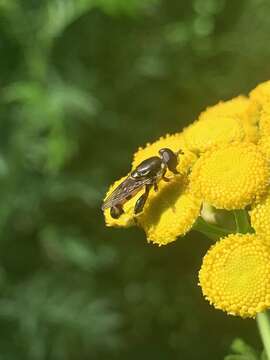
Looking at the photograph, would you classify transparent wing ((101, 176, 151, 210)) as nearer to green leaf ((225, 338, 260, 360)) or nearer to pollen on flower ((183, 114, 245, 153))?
pollen on flower ((183, 114, 245, 153))

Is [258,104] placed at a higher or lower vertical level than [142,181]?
higher

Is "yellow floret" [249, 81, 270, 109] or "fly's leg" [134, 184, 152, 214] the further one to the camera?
"yellow floret" [249, 81, 270, 109]

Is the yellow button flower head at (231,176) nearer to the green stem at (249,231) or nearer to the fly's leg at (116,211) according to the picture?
the green stem at (249,231)

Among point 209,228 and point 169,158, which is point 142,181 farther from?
point 209,228

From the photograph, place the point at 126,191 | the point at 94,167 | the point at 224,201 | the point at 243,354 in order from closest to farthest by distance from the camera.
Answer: the point at 224,201
the point at 126,191
the point at 243,354
the point at 94,167

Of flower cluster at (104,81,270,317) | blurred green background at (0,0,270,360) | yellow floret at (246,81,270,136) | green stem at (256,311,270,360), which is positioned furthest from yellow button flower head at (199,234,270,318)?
blurred green background at (0,0,270,360)

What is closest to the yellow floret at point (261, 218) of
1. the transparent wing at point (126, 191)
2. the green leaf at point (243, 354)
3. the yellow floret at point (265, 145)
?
the yellow floret at point (265, 145)

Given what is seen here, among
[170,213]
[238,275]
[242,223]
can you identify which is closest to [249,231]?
[242,223]
